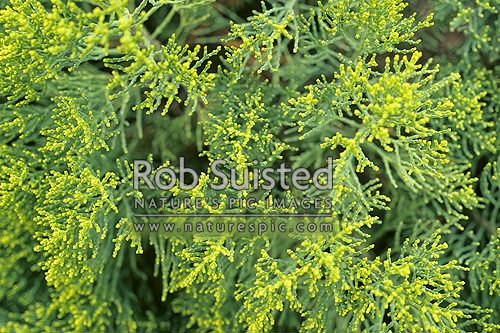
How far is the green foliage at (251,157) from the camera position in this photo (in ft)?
3.49

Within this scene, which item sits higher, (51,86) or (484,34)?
(484,34)

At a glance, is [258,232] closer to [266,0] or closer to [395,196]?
[395,196]

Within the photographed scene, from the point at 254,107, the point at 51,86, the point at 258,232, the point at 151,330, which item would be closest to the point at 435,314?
the point at 258,232

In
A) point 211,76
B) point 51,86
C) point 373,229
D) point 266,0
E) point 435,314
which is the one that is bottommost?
point 435,314

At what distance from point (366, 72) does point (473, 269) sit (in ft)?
1.68

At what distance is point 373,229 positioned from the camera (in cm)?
148

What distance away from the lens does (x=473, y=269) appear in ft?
4.22

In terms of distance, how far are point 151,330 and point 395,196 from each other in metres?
0.68

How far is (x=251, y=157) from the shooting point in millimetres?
1267

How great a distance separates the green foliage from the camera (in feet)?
3.49

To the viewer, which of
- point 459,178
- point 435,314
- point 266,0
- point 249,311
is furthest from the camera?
point 266,0

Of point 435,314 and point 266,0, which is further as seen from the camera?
point 266,0

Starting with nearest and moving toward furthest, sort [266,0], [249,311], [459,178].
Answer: [249,311], [459,178], [266,0]

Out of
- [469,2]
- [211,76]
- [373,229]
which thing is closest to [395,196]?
[373,229]
